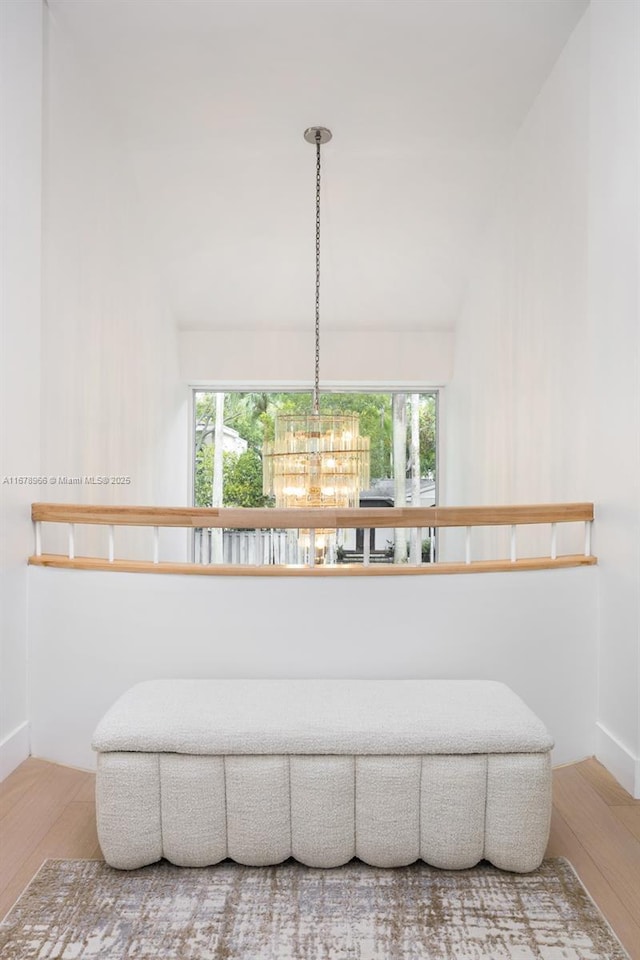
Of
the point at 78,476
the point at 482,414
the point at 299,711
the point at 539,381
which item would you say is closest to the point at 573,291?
the point at 539,381

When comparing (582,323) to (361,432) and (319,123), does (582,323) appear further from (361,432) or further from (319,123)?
(361,432)


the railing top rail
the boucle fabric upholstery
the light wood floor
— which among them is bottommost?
the light wood floor

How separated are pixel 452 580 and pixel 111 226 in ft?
9.48

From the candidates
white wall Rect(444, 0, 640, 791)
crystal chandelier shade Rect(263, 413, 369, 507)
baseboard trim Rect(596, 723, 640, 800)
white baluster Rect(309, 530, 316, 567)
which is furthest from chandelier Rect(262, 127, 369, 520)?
baseboard trim Rect(596, 723, 640, 800)

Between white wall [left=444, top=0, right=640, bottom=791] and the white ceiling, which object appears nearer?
white wall [left=444, top=0, right=640, bottom=791]

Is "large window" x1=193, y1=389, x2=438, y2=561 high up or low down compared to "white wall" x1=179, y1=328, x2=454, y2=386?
down

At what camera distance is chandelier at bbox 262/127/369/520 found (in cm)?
402

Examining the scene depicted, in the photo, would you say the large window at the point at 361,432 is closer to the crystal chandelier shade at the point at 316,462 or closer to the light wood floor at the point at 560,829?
the crystal chandelier shade at the point at 316,462

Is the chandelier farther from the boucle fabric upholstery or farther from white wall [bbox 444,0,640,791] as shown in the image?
the boucle fabric upholstery

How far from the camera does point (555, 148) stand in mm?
3322

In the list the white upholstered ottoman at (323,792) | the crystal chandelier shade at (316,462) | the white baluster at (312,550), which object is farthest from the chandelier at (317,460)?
the white upholstered ottoman at (323,792)

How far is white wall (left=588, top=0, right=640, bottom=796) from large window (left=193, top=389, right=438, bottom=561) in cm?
346

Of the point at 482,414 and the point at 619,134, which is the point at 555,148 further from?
the point at 482,414

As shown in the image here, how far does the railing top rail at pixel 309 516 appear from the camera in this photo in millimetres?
2277
